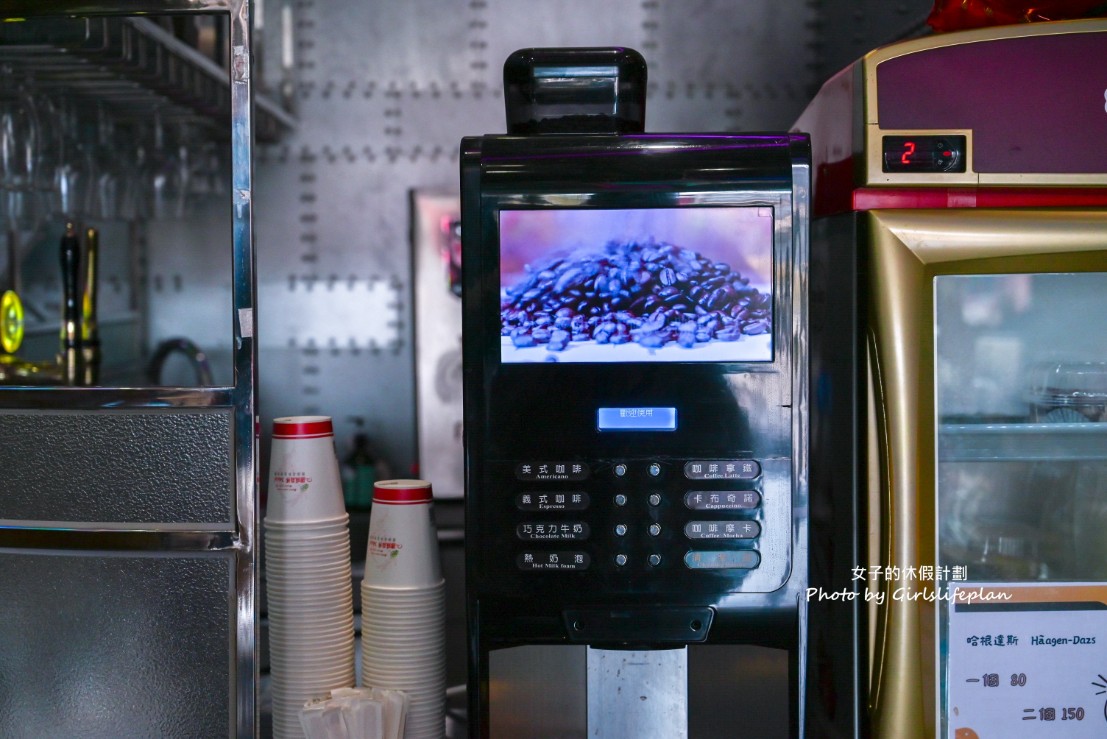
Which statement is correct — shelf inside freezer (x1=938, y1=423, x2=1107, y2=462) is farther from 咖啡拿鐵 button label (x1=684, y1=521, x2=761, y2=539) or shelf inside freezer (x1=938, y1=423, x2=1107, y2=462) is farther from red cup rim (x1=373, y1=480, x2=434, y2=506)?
red cup rim (x1=373, y1=480, x2=434, y2=506)

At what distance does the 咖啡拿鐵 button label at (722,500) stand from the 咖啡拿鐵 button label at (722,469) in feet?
0.06

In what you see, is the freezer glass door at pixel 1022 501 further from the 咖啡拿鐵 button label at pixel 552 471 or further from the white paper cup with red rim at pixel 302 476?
the white paper cup with red rim at pixel 302 476

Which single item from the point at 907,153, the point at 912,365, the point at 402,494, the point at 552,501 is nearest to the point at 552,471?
the point at 552,501

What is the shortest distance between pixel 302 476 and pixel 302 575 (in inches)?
4.6

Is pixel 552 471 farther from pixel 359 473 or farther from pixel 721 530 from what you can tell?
pixel 359 473

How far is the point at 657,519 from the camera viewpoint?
113 cm

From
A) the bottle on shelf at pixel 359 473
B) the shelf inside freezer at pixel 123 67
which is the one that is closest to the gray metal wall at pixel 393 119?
the bottle on shelf at pixel 359 473

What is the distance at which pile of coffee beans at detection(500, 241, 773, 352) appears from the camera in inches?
44.1

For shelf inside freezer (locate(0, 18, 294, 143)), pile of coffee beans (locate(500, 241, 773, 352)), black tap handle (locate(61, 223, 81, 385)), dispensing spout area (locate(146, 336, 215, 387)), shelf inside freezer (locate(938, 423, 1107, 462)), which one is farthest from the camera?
dispensing spout area (locate(146, 336, 215, 387))

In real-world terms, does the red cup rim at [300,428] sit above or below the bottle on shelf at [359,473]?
above

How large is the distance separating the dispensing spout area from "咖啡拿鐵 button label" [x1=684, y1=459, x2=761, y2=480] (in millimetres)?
2438

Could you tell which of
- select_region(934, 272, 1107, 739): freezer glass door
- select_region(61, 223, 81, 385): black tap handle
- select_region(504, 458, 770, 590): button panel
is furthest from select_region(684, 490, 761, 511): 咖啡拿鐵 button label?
select_region(61, 223, 81, 385): black tap handle

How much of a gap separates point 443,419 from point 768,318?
2377 millimetres

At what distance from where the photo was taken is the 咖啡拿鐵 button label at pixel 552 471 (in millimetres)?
1137
